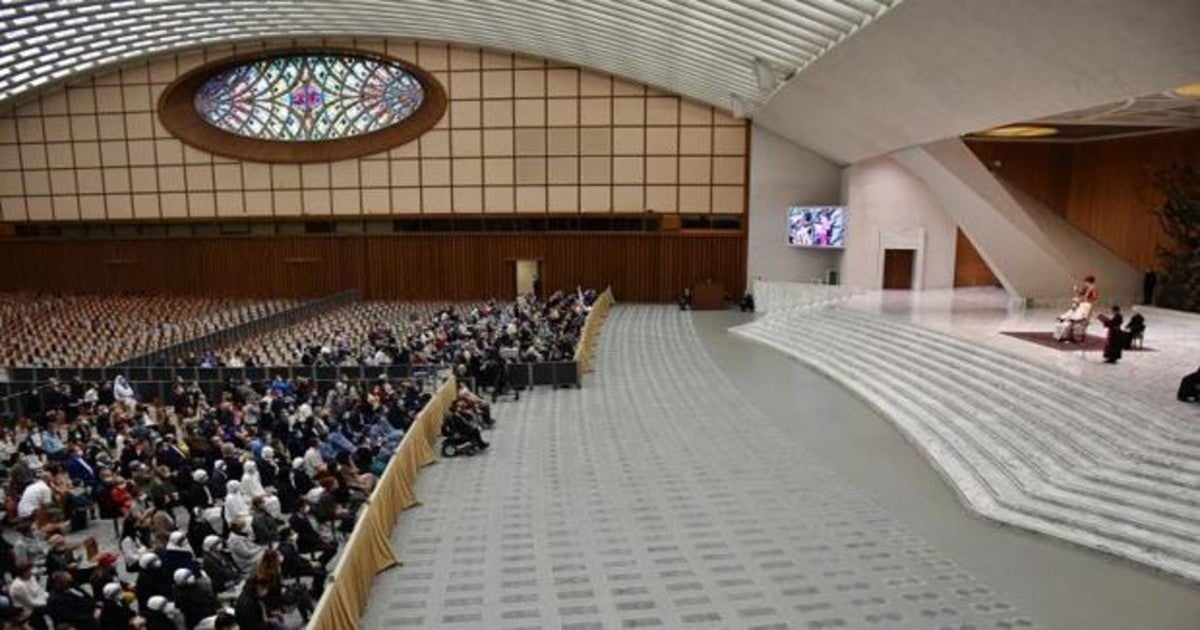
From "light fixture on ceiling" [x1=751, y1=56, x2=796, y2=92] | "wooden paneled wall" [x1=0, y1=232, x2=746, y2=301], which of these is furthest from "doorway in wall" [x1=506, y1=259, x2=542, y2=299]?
"light fixture on ceiling" [x1=751, y1=56, x2=796, y2=92]

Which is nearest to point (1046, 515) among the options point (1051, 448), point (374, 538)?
point (1051, 448)

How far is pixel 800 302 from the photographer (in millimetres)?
23047

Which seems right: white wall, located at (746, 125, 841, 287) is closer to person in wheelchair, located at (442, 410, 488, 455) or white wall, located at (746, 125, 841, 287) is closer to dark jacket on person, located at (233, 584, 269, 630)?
person in wheelchair, located at (442, 410, 488, 455)

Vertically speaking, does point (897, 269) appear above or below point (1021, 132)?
below

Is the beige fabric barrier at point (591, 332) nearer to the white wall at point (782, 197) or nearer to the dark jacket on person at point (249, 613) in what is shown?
the white wall at point (782, 197)

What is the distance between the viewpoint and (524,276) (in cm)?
3041

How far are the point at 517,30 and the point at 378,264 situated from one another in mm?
11279

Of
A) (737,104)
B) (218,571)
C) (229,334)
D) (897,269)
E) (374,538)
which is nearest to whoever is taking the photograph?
(218,571)

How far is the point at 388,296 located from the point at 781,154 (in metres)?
16.4

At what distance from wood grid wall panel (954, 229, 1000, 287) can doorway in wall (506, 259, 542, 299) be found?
15.0 meters

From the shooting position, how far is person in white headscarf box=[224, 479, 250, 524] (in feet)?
25.8

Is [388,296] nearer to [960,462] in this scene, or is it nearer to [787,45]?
[787,45]

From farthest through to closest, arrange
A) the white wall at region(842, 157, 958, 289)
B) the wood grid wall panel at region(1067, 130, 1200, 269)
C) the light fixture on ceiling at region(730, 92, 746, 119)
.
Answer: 1. the white wall at region(842, 157, 958, 289)
2. the light fixture on ceiling at region(730, 92, 746, 119)
3. the wood grid wall panel at region(1067, 130, 1200, 269)

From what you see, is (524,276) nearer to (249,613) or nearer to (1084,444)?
(1084,444)
